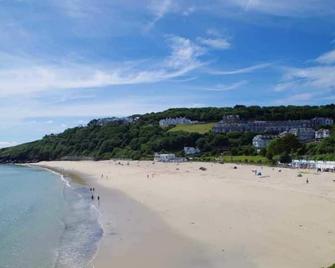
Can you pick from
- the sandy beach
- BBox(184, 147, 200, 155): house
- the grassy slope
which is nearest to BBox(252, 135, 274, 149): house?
BBox(184, 147, 200, 155): house

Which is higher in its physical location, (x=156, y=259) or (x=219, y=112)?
(x=219, y=112)

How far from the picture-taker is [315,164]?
53.8 m

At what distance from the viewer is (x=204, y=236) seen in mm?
20172

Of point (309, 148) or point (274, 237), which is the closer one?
point (274, 237)

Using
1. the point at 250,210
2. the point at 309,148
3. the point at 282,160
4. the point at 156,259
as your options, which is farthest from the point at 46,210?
the point at 309,148

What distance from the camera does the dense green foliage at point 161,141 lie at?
80.4m

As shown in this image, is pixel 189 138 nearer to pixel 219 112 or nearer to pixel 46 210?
pixel 219 112

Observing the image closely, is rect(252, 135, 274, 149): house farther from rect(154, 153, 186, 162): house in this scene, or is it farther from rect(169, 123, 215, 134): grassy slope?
rect(169, 123, 215, 134): grassy slope

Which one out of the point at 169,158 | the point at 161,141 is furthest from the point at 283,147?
the point at 161,141

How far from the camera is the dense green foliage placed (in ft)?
264

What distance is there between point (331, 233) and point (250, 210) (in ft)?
23.6

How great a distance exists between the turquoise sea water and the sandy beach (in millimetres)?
977

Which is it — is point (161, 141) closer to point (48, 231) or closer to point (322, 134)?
point (322, 134)

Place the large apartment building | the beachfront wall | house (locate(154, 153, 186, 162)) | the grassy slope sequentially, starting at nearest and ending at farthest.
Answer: the beachfront wall
house (locate(154, 153, 186, 162))
the grassy slope
the large apartment building
